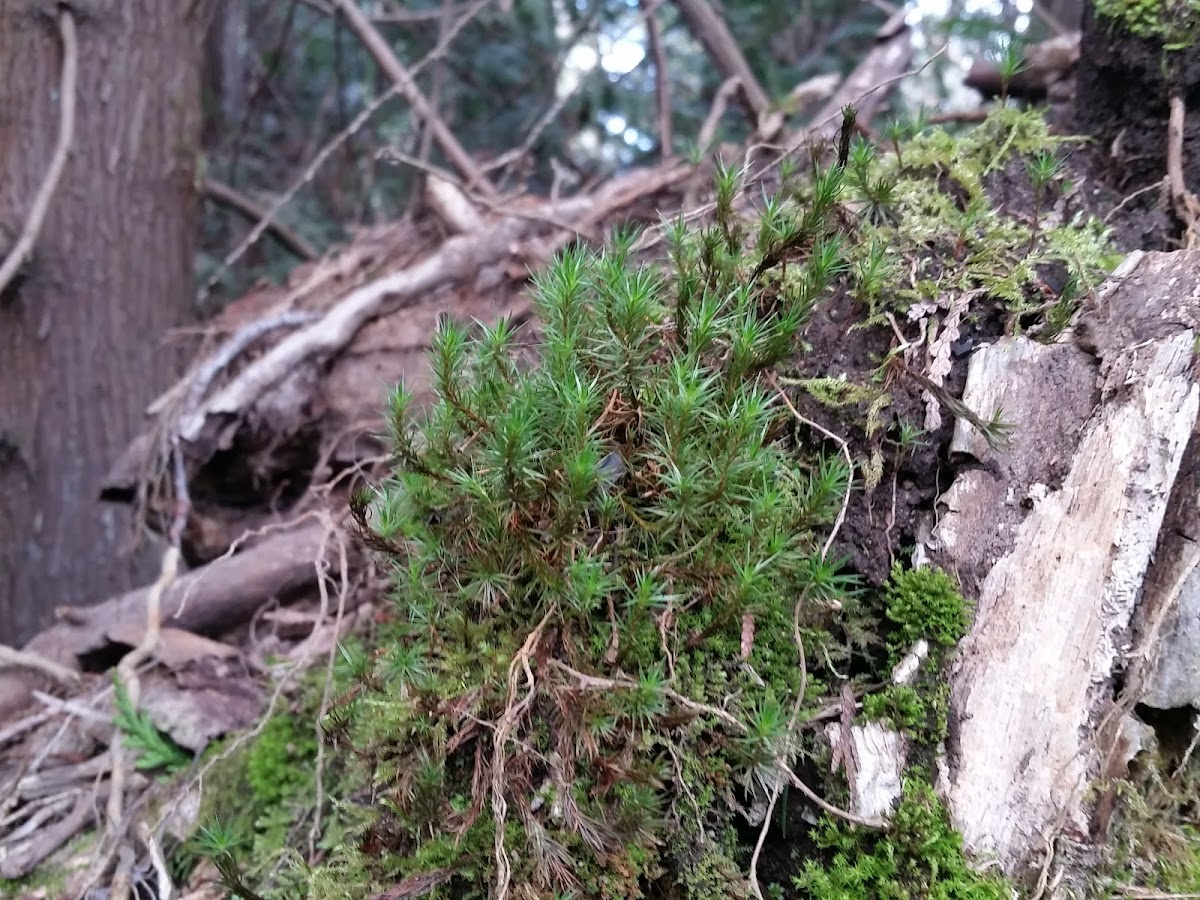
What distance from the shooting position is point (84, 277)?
126 inches

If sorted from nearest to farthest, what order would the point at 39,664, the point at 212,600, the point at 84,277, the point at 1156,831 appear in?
the point at 1156,831 → the point at 39,664 → the point at 212,600 → the point at 84,277

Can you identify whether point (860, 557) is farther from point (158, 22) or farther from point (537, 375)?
point (158, 22)

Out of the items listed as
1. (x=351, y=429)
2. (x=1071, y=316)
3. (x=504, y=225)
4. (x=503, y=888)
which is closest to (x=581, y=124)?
(x=504, y=225)

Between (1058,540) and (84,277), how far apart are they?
3624mm

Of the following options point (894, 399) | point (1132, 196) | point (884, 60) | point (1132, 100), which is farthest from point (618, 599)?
point (884, 60)

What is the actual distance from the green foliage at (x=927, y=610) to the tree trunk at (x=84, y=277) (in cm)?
308

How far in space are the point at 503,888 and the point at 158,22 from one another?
3711 millimetres

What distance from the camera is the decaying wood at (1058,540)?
3.87ft

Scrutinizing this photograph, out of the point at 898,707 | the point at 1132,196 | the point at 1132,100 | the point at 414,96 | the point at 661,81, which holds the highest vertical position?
the point at 414,96

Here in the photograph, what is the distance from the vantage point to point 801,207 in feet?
5.47

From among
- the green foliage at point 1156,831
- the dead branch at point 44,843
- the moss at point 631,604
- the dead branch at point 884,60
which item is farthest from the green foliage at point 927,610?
the dead branch at point 884,60

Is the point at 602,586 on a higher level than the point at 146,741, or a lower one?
higher

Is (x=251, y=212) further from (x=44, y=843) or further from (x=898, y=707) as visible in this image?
(x=898, y=707)

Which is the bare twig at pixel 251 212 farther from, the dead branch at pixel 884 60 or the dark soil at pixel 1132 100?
the dark soil at pixel 1132 100
